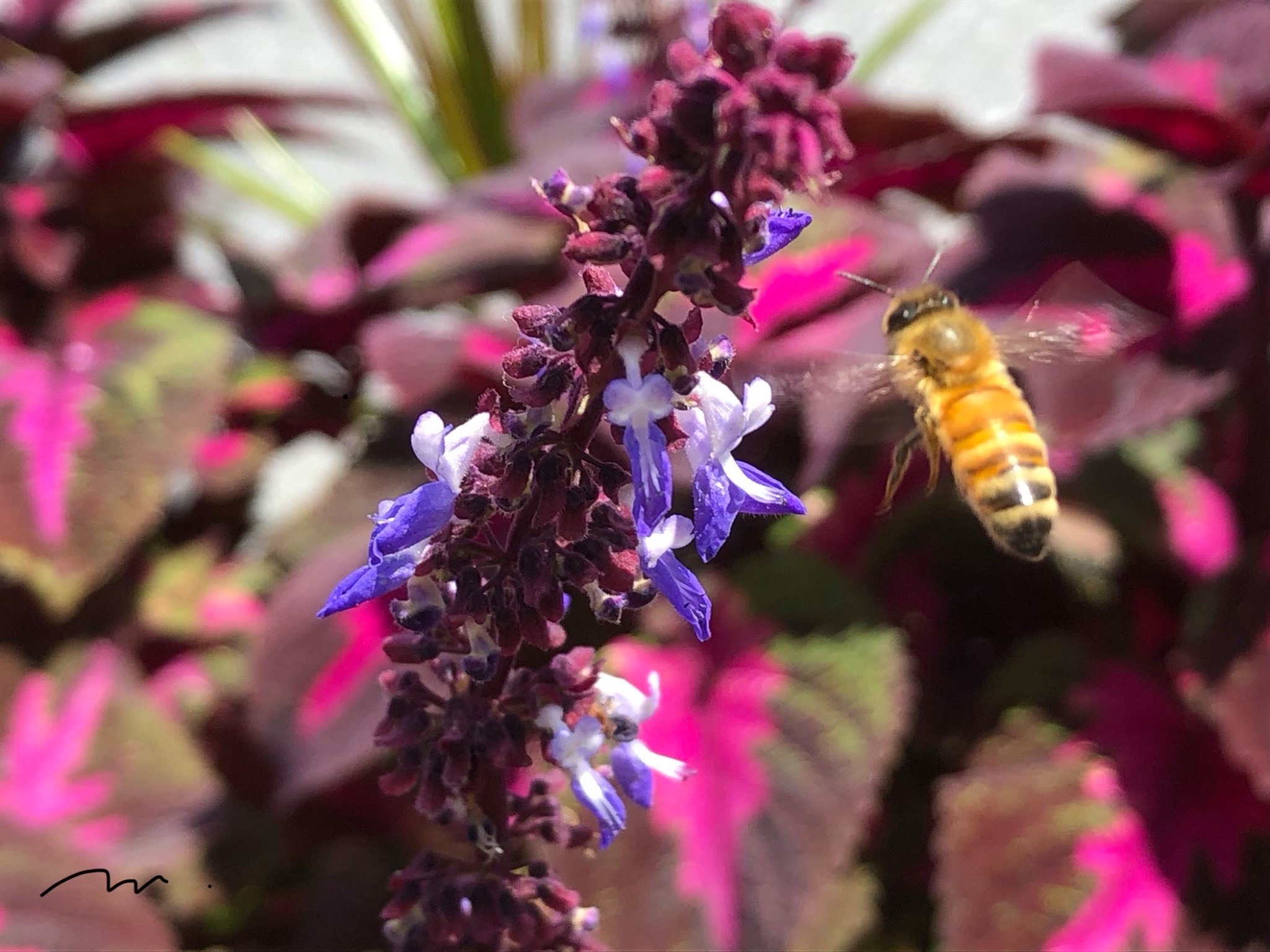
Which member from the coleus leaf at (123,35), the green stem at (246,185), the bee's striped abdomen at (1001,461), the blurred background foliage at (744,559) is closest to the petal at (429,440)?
the blurred background foliage at (744,559)

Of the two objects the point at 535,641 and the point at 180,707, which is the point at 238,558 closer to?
the point at 180,707

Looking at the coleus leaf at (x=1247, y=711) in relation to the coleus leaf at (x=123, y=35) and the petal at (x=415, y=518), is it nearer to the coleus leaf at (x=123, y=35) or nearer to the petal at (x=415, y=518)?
the petal at (x=415, y=518)

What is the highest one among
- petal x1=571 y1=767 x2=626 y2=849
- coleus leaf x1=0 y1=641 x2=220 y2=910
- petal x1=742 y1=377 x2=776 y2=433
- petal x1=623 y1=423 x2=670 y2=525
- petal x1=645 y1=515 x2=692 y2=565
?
petal x1=623 y1=423 x2=670 y2=525

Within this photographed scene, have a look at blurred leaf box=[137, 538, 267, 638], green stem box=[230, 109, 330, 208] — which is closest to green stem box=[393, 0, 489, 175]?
green stem box=[230, 109, 330, 208]

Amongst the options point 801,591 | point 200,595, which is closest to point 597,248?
point 801,591

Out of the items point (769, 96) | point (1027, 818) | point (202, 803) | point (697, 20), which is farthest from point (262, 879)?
point (697, 20)

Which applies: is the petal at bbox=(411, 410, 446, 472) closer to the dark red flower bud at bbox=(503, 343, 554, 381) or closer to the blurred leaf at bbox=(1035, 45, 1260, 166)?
the dark red flower bud at bbox=(503, 343, 554, 381)

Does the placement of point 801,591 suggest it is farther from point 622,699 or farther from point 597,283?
point 597,283
